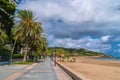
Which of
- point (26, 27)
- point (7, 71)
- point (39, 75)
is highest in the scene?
point (26, 27)

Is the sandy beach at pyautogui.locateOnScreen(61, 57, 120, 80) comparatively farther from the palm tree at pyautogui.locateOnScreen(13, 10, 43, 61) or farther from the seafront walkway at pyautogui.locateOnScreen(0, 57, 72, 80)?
the palm tree at pyautogui.locateOnScreen(13, 10, 43, 61)

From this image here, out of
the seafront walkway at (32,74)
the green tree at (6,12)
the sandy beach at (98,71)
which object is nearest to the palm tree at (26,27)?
the green tree at (6,12)

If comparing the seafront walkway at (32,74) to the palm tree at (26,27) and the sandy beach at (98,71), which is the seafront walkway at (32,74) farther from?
the palm tree at (26,27)

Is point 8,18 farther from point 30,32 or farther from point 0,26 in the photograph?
point 30,32

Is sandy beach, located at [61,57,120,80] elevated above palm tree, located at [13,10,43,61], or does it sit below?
below

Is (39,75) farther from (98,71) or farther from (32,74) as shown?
(98,71)

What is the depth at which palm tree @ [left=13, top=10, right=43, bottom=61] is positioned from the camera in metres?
61.6

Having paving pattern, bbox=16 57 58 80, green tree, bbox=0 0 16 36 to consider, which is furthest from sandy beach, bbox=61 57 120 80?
green tree, bbox=0 0 16 36

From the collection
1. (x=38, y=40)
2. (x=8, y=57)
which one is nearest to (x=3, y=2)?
(x=8, y=57)

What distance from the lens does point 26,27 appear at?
203 feet

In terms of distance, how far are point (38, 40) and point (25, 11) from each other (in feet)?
30.5

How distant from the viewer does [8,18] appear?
54312 mm

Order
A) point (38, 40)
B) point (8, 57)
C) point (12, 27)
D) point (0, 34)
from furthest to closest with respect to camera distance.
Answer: point (38, 40) < point (12, 27) < point (8, 57) < point (0, 34)

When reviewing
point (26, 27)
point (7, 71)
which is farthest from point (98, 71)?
point (26, 27)
